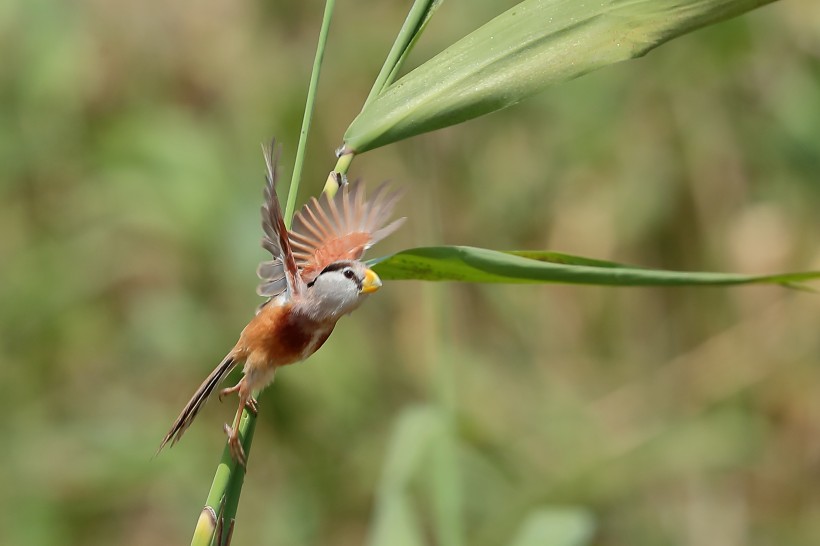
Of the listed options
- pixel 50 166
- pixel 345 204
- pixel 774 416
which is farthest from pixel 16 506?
pixel 774 416

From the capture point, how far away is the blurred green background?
293 centimetres

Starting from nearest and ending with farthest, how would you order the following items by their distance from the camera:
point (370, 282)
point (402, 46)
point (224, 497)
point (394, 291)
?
1. point (224, 497)
2. point (402, 46)
3. point (370, 282)
4. point (394, 291)

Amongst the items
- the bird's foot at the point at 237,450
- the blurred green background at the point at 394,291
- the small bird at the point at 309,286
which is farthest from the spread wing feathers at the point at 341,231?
the blurred green background at the point at 394,291

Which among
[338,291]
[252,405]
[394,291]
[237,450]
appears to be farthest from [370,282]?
[394,291]

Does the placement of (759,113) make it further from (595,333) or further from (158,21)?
(158,21)

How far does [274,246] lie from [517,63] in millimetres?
338

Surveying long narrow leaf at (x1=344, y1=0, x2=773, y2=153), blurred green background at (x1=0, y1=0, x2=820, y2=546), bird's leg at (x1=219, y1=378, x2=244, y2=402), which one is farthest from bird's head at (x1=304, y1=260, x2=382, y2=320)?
blurred green background at (x1=0, y1=0, x2=820, y2=546)

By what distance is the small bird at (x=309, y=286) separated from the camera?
1213 millimetres

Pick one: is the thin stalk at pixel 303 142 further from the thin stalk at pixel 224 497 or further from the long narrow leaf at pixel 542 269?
the long narrow leaf at pixel 542 269

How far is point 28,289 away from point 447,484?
174 cm

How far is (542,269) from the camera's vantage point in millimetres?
1015

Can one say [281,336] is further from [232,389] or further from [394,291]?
[394,291]

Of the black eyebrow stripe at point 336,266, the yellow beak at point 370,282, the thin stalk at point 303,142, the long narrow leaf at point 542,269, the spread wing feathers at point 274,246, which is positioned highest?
the thin stalk at point 303,142

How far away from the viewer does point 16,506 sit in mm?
2879
